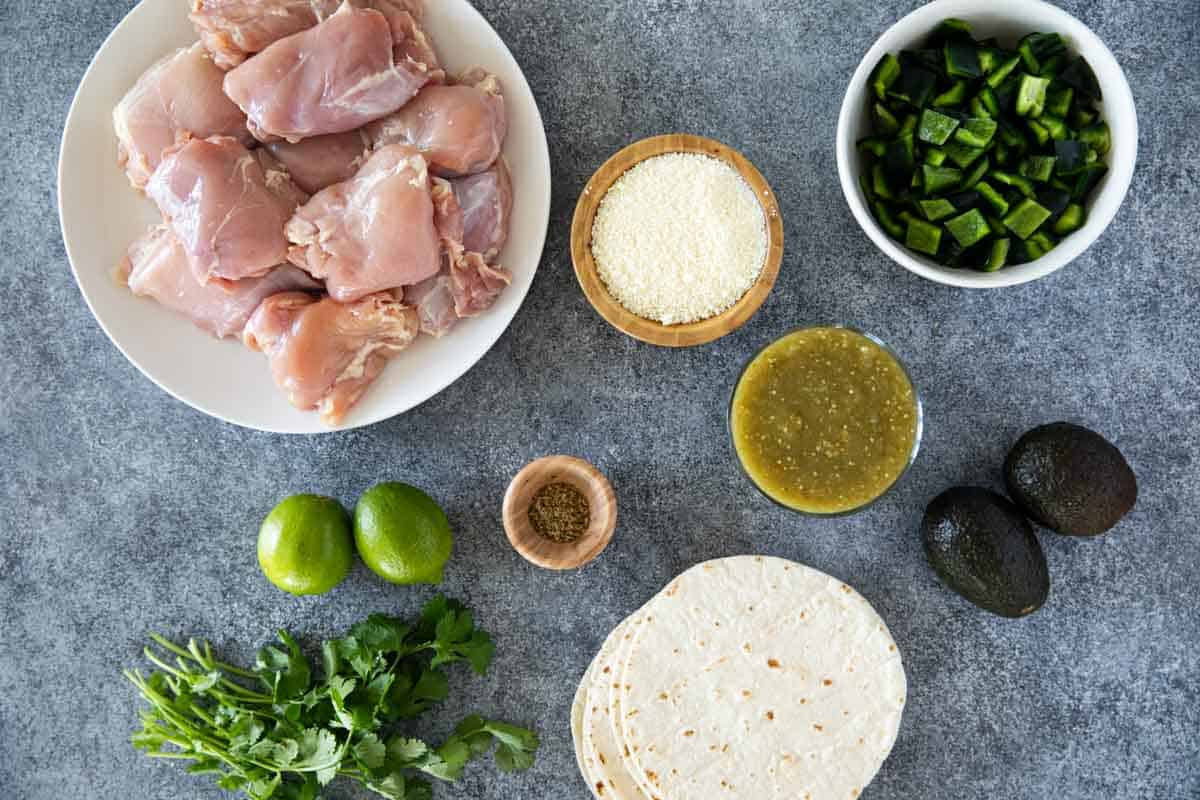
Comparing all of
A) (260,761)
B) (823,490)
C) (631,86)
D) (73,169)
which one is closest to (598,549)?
(823,490)

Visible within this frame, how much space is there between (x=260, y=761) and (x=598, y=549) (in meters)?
0.84

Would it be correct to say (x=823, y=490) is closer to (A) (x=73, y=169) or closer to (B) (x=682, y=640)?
(B) (x=682, y=640)

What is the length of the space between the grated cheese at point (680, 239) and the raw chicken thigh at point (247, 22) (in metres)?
0.70

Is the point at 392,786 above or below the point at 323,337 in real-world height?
below

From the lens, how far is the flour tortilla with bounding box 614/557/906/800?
Answer: 1939mm

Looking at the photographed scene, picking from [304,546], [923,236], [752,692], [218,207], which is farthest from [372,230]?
[752,692]

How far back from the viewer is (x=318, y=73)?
6.02 ft

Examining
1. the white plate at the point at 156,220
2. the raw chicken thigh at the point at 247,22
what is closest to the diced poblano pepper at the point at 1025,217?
the white plate at the point at 156,220

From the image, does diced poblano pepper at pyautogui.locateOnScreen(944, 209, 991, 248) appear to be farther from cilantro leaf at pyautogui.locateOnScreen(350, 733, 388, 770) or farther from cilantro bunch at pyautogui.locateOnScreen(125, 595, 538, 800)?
cilantro leaf at pyautogui.locateOnScreen(350, 733, 388, 770)

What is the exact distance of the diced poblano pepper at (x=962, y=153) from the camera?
6.00 ft

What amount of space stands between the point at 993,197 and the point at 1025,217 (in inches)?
2.9

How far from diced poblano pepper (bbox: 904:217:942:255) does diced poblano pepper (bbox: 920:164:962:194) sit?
0.07 metres

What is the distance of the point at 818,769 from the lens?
6.40 ft

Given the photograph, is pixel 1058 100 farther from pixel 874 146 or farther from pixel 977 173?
pixel 874 146
